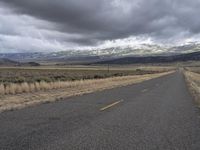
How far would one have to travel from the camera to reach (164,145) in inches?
265

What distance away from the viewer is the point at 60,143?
6.53 metres

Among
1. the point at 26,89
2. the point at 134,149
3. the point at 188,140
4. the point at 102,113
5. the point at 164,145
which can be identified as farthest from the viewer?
the point at 26,89

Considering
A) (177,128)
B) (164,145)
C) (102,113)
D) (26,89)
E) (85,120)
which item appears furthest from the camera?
(26,89)

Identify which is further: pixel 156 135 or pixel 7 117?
pixel 7 117

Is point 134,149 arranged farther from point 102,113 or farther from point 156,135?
point 102,113

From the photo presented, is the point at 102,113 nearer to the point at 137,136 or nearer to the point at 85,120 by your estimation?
the point at 85,120

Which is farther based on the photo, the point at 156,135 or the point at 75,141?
the point at 156,135

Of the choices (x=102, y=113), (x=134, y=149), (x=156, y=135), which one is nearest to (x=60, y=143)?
(x=134, y=149)

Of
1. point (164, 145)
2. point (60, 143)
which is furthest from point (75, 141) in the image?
point (164, 145)

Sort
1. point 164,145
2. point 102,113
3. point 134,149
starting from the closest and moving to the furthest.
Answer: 1. point 134,149
2. point 164,145
3. point 102,113

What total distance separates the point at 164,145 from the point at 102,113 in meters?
4.80

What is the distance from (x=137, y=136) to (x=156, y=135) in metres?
0.56

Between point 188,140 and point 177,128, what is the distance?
1.53 metres

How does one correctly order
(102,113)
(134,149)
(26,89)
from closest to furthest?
(134,149) → (102,113) → (26,89)
